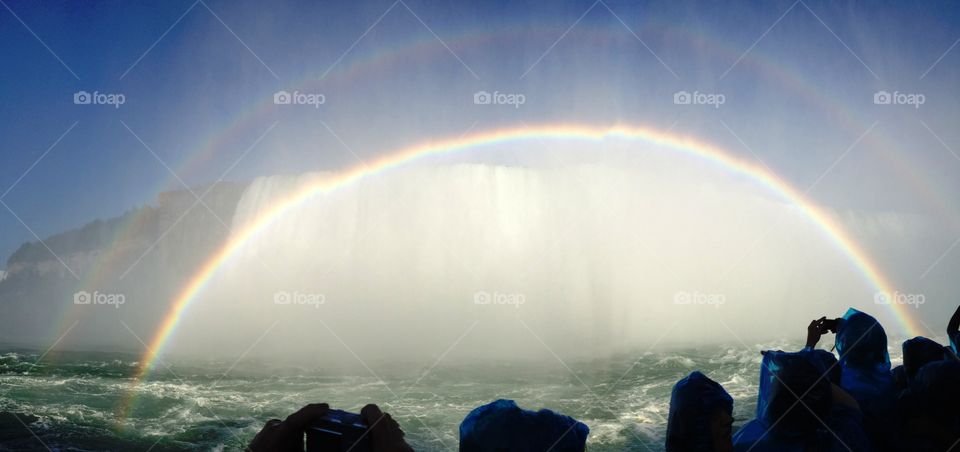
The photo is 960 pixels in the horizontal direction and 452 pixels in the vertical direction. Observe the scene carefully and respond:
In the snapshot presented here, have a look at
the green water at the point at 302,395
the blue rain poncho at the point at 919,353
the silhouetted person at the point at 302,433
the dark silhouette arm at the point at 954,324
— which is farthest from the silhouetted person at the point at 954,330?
the green water at the point at 302,395

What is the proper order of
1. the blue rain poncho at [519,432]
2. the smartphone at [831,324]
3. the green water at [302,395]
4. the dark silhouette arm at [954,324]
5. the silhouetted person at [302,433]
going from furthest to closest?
the green water at [302,395] → the dark silhouette arm at [954,324] → the smartphone at [831,324] → the blue rain poncho at [519,432] → the silhouetted person at [302,433]

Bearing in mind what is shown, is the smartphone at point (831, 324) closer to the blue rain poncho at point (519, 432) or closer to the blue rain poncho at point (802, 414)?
the blue rain poncho at point (802, 414)

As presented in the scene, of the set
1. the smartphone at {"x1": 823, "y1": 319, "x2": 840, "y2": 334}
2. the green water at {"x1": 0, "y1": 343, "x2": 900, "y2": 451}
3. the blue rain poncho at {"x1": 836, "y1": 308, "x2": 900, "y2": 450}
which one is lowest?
the green water at {"x1": 0, "y1": 343, "x2": 900, "y2": 451}

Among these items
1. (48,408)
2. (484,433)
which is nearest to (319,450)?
(484,433)

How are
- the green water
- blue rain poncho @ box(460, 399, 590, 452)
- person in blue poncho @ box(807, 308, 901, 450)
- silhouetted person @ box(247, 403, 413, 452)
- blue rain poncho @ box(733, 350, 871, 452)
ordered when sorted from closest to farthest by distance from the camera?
silhouetted person @ box(247, 403, 413, 452) → blue rain poncho @ box(460, 399, 590, 452) → blue rain poncho @ box(733, 350, 871, 452) → person in blue poncho @ box(807, 308, 901, 450) → the green water

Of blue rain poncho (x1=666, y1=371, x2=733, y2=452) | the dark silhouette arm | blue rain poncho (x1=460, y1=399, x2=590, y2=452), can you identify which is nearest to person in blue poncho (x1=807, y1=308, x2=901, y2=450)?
the dark silhouette arm

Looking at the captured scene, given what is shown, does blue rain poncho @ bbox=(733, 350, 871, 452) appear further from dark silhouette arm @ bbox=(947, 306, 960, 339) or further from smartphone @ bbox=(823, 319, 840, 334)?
dark silhouette arm @ bbox=(947, 306, 960, 339)

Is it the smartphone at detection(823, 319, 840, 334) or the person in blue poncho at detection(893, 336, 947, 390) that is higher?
the smartphone at detection(823, 319, 840, 334)
